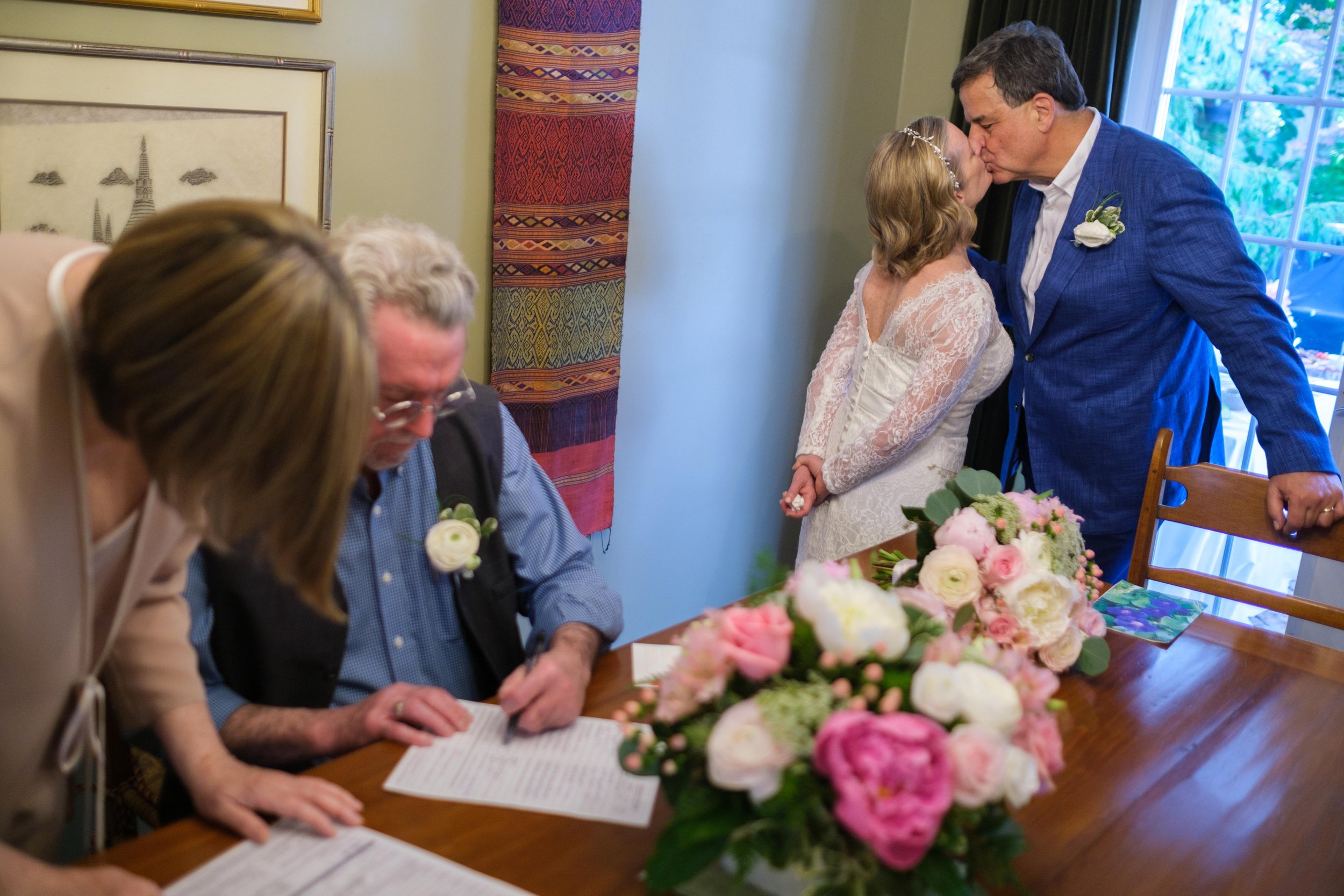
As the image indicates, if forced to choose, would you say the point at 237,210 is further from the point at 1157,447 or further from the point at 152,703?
the point at 1157,447

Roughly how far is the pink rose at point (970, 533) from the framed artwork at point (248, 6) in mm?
1657

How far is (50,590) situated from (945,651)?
2.76ft

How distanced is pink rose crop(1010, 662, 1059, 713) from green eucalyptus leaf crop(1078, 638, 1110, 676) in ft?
2.35

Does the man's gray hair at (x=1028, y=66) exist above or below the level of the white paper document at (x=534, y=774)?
above

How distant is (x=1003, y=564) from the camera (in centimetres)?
155

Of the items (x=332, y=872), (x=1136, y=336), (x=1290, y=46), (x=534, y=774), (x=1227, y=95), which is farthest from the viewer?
(x=1227, y=95)

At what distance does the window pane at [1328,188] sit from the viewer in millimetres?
Answer: 3137

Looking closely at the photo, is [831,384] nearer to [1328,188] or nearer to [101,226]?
[1328,188]

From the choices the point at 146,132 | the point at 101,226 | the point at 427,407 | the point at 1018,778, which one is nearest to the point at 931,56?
the point at 146,132

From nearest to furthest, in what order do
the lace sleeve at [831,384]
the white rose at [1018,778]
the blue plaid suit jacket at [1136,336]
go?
1. the white rose at [1018,778]
2. the blue plaid suit jacket at [1136,336]
3. the lace sleeve at [831,384]

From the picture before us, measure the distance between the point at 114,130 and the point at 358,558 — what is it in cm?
103

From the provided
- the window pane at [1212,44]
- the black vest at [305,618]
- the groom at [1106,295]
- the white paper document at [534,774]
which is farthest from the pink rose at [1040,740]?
the window pane at [1212,44]

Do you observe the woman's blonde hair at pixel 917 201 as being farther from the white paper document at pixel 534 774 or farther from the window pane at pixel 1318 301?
the white paper document at pixel 534 774

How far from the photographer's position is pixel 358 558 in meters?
1.64
